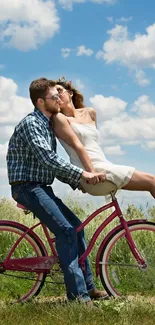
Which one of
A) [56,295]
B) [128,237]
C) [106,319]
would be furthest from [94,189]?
[56,295]

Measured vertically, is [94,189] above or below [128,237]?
above

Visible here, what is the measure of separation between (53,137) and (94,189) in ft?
Answer: 1.98

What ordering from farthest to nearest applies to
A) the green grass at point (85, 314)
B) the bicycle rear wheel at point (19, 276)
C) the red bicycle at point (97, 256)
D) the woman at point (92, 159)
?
the bicycle rear wheel at point (19, 276), the red bicycle at point (97, 256), the woman at point (92, 159), the green grass at point (85, 314)

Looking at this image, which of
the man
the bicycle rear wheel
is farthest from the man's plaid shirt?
the bicycle rear wheel

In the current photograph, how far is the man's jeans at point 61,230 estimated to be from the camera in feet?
16.8

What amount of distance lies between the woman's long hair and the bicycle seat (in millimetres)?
935

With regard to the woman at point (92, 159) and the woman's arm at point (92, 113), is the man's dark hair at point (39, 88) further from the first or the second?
the woman's arm at point (92, 113)

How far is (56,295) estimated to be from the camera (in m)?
6.41

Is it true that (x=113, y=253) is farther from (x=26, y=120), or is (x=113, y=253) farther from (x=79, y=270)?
(x=26, y=120)

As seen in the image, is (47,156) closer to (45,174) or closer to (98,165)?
(45,174)

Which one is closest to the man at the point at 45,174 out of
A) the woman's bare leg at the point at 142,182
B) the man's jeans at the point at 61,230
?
the man's jeans at the point at 61,230

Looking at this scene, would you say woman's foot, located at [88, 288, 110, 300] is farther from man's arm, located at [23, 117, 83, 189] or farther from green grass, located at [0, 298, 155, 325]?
man's arm, located at [23, 117, 83, 189]

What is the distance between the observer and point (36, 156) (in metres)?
5.11

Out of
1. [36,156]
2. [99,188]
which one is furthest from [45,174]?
[99,188]
